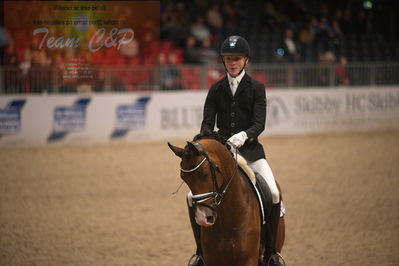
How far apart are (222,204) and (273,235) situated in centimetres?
89

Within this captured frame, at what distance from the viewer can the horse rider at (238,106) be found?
16.3ft

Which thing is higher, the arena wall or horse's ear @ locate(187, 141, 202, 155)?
horse's ear @ locate(187, 141, 202, 155)

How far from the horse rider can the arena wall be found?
10770mm

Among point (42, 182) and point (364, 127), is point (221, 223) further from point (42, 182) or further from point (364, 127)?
point (364, 127)

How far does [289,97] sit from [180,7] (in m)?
4.82

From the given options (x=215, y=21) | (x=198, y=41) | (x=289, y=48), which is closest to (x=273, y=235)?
(x=198, y=41)

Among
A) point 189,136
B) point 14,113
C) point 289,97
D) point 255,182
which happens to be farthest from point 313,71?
point 255,182

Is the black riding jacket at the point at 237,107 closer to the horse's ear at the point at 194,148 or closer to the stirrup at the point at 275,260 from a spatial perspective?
the horse's ear at the point at 194,148

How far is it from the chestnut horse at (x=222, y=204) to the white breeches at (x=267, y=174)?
256 mm

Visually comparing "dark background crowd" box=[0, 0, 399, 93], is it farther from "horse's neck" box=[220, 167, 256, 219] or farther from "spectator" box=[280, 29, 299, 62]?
"horse's neck" box=[220, 167, 256, 219]

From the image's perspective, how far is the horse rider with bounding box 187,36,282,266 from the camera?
16.3 feet

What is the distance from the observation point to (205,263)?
15.4ft

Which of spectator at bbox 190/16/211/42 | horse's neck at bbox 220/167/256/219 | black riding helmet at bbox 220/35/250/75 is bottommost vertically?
horse's neck at bbox 220/167/256/219

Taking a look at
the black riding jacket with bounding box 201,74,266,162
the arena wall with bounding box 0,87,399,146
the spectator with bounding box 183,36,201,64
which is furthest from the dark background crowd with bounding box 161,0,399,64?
the black riding jacket with bounding box 201,74,266,162
